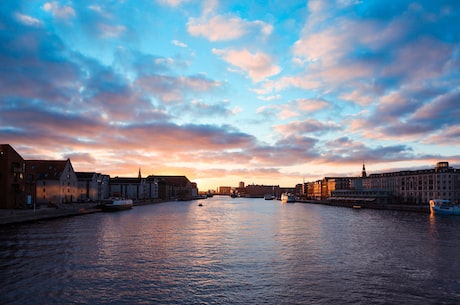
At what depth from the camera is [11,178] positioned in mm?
80312

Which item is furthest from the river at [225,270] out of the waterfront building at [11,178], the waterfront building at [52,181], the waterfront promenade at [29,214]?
the waterfront building at [52,181]

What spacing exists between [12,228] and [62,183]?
58018 millimetres

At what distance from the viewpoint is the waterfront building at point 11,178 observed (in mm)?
78938

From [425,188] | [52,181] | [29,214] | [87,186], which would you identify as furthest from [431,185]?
[29,214]

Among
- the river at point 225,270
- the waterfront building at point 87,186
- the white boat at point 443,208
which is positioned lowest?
the white boat at point 443,208

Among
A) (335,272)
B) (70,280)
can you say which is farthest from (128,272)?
(335,272)

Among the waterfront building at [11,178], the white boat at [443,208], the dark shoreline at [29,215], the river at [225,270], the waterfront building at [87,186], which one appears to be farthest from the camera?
the waterfront building at [87,186]

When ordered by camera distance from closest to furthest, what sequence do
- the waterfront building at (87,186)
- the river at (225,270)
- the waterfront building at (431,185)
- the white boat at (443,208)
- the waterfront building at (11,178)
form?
the river at (225,270) < the waterfront building at (11,178) < the white boat at (443,208) < the waterfront building at (87,186) < the waterfront building at (431,185)

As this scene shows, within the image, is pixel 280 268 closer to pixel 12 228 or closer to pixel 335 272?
pixel 335 272

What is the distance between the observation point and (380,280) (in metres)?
27.0

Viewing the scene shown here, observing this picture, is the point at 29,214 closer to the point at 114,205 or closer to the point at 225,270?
the point at 114,205

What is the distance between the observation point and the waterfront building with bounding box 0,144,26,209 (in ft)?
259

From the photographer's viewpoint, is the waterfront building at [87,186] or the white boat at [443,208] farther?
the waterfront building at [87,186]

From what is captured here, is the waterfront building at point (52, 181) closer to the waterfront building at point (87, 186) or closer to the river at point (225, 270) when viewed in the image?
the waterfront building at point (87, 186)
